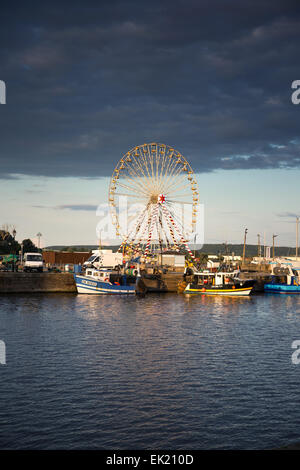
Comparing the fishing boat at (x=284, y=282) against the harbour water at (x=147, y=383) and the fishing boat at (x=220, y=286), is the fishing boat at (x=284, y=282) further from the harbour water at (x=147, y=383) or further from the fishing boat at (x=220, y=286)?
the harbour water at (x=147, y=383)

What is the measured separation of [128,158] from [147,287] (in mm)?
25794

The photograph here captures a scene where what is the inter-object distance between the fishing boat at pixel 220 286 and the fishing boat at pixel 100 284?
1035 centimetres

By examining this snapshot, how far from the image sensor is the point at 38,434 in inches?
727

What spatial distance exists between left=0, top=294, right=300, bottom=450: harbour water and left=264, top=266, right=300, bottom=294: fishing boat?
1670 inches

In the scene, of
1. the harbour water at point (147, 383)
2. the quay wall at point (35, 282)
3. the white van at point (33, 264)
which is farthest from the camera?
the white van at point (33, 264)

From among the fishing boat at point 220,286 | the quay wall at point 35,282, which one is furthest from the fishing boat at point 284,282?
the quay wall at point 35,282

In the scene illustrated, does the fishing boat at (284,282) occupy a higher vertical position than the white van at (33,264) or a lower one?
lower

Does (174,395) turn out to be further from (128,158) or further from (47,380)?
(128,158)

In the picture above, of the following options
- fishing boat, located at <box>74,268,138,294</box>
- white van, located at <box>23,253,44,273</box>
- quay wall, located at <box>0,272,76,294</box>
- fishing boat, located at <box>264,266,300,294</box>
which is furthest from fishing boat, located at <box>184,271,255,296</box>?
white van, located at <box>23,253,44,273</box>

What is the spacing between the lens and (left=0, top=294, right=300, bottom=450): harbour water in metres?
18.6

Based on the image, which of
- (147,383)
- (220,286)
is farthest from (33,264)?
(147,383)

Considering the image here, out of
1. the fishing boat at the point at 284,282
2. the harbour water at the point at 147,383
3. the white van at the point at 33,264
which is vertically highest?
the white van at the point at 33,264

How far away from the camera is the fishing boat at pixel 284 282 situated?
297 ft
